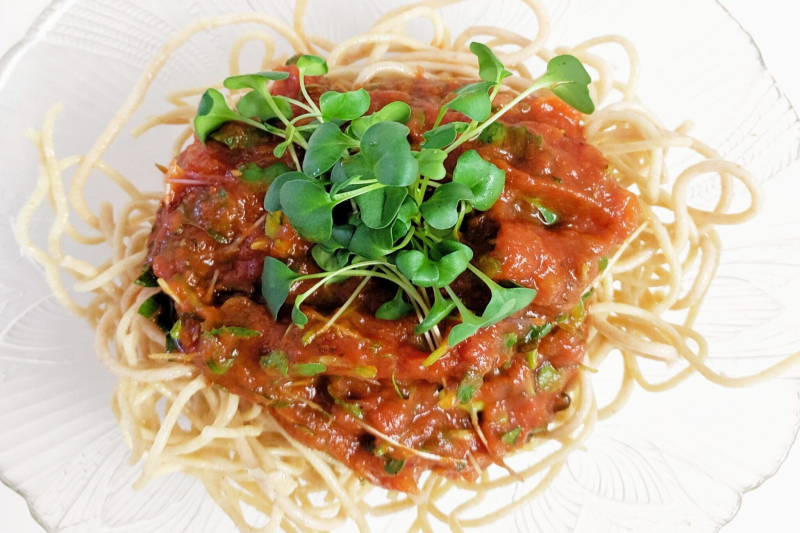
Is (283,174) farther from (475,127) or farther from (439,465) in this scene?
(439,465)

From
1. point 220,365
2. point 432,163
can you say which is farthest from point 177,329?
point 432,163

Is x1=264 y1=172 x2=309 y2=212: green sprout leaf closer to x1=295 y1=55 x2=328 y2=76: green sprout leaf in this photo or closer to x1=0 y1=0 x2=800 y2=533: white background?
x1=295 y1=55 x2=328 y2=76: green sprout leaf

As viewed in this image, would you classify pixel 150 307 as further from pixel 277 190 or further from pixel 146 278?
pixel 277 190

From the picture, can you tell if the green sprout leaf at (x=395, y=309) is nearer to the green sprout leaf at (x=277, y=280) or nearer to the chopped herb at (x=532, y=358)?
the green sprout leaf at (x=277, y=280)

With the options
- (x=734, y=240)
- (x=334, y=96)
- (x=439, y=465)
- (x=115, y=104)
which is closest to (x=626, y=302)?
(x=734, y=240)

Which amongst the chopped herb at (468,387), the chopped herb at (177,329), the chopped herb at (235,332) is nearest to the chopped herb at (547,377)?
the chopped herb at (468,387)

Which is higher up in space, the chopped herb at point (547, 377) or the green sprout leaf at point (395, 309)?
the green sprout leaf at point (395, 309)
